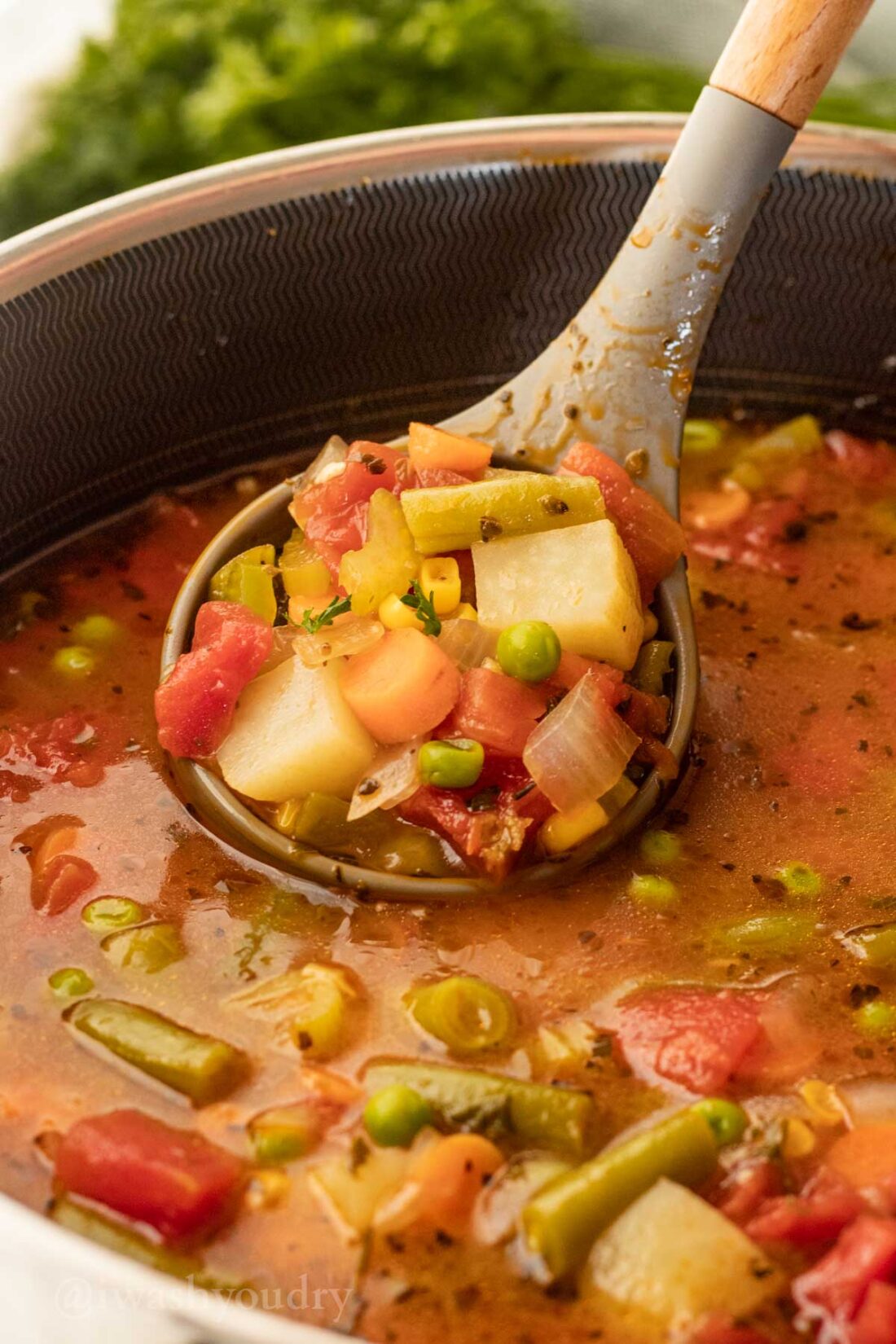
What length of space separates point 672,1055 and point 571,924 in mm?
366

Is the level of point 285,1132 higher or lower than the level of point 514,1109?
lower

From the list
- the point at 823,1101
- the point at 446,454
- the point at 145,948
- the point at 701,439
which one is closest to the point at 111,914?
the point at 145,948

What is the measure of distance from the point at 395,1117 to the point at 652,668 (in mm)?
1154

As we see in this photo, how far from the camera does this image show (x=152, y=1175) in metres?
2.40

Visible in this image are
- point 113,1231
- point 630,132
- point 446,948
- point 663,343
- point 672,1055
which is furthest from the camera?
point 630,132

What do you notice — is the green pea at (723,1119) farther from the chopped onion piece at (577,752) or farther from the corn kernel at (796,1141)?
the chopped onion piece at (577,752)

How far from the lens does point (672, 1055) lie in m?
2.65

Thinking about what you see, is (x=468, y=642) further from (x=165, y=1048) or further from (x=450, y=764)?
(x=165, y=1048)

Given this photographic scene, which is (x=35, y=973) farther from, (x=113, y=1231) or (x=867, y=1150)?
(x=867, y=1150)

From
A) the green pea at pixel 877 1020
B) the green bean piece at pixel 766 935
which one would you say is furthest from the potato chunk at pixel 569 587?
the green pea at pixel 877 1020

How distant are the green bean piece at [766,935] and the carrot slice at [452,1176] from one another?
2.30ft

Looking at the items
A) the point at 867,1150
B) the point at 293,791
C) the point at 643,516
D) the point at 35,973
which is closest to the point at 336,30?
the point at 643,516

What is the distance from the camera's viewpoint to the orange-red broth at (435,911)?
2.40m

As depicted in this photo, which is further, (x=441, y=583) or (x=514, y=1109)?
(x=441, y=583)
